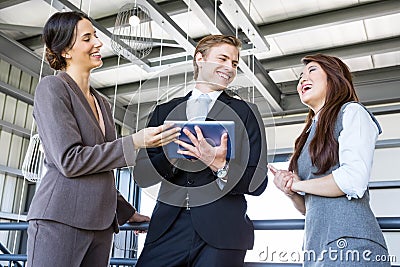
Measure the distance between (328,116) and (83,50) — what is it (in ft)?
2.17

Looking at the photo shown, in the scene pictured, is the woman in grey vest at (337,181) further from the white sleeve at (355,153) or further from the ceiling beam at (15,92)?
the ceiling beam at (15,92)

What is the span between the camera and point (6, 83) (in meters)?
5.89

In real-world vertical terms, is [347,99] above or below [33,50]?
below

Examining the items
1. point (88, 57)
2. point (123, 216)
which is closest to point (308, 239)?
point (123, 216)

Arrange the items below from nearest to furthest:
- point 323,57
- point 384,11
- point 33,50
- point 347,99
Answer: point 347,99 < point 323,57 < point 384,11 < point 33,50

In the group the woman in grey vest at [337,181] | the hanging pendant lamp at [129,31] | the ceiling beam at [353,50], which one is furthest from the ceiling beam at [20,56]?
the woman in grey vest at [337,181]

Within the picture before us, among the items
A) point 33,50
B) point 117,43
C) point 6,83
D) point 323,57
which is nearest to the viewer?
point 323,57

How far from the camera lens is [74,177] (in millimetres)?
1076

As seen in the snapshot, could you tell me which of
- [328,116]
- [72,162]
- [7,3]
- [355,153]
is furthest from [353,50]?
[72,162]

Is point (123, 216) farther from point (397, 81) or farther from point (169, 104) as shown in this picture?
point (397, 81)

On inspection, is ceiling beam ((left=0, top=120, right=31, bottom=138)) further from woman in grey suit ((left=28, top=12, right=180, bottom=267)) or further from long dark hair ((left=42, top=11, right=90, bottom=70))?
woman in grey suit ((left=28, top=12, right=180, bottom=267))

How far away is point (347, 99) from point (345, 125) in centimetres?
12

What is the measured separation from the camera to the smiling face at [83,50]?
123 cm

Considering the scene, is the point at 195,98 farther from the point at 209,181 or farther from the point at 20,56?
the point at 20,56
